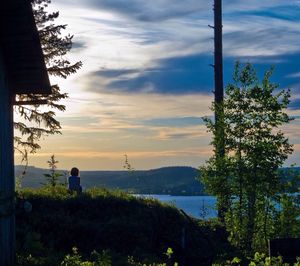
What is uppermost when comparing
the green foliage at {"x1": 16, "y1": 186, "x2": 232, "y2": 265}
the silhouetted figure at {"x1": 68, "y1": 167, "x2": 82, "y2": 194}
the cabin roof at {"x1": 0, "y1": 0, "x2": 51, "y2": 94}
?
the cabin roof at {"x1": 0, "y1": 0, "x2": 51, "y2": 94}

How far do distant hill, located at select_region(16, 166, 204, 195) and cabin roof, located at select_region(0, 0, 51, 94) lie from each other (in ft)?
34.4

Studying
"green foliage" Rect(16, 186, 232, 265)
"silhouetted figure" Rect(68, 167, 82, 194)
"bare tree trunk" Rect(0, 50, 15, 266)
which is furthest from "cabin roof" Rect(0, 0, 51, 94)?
"silhouetted figure" Rect(68, 167, 82, 194)

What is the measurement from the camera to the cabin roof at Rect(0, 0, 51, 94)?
12.9m

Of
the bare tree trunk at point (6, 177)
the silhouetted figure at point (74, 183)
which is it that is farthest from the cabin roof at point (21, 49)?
the silhouetted figure at point (74, 183)

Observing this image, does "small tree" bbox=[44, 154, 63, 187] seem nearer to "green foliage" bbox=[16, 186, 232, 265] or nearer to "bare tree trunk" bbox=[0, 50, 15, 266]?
"green foliage" bbox=[16, 186, 232, 265]

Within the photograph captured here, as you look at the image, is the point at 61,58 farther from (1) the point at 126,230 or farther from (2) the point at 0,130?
(2) the point at 0,130

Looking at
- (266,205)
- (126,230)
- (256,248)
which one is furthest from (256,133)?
(126,230)

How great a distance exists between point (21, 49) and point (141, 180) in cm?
1336

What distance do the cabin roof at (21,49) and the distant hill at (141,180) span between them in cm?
1047

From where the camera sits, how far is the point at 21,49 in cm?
1359

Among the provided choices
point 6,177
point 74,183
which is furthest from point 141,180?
point 6,177

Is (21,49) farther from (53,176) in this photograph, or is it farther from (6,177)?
(53,176)

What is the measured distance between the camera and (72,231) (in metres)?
19.0

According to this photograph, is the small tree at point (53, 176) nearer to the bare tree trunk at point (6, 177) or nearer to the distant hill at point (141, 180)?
the distant hill at point (141, 180)
